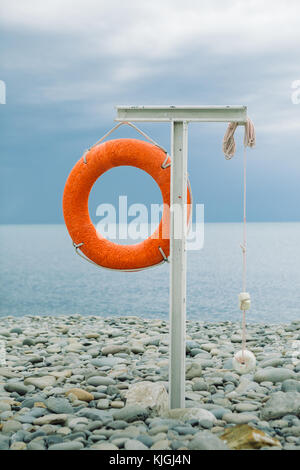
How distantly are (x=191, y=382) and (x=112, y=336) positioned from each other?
2.15 meters

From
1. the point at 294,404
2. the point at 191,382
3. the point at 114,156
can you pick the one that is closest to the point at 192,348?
the point at 191,382

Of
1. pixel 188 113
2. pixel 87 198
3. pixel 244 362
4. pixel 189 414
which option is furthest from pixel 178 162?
pixel 189 414

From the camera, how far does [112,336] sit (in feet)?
21.2

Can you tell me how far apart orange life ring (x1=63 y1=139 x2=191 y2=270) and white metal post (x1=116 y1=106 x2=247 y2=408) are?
14.5 inches

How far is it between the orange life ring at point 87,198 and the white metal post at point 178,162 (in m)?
0.37

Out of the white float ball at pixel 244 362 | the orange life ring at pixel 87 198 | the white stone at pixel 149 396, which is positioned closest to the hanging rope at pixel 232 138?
the orange life ring at pixel 87 198

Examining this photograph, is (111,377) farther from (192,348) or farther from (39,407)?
(192,348)

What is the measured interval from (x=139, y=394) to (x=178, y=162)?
5.27 ft

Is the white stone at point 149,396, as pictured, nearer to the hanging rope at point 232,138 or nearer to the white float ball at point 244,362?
the white float ball at point 244,362

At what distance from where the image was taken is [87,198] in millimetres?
4488

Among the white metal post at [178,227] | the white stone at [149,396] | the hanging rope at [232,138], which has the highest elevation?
the hanging rope at [232,138]

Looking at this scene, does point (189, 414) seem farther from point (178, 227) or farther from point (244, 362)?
point (178, 227)

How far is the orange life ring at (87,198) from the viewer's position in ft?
13.7

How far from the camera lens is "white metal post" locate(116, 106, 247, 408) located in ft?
11.9
